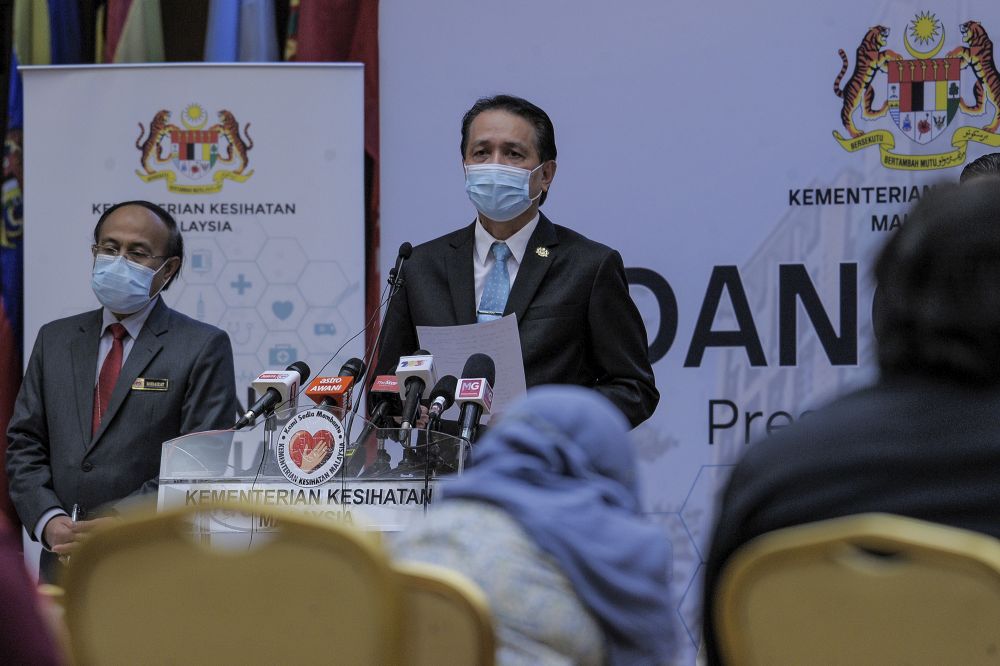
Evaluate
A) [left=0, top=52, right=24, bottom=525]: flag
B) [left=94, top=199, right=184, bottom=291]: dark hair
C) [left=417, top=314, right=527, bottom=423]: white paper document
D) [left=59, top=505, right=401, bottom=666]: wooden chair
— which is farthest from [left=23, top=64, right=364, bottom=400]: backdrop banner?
[left=59, top=505, right=401, bottom=666]: wooden chair

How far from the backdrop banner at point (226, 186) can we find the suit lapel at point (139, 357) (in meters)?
0.88

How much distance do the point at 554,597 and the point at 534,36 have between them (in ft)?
13.2

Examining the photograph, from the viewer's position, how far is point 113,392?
4.24 metres

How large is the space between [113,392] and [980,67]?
3.67m

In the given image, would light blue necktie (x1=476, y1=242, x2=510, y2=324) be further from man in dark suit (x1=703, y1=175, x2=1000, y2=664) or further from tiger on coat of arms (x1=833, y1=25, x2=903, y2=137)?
man in dark suit (x1=703, y1=175, x2=1000, y2=664)

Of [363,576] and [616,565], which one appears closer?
[363,576]

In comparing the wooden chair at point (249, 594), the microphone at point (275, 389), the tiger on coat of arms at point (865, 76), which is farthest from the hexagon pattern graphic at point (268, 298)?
the wooden chair at point (249, 594)

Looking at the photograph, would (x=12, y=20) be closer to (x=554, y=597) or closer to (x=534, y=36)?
(x=534, y=36)

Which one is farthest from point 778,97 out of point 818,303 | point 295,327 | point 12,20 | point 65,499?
point 12,20

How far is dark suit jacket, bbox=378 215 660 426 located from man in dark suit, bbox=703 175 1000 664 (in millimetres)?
2005

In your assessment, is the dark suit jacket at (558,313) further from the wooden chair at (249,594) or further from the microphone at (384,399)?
the wooden chair at (249,594)

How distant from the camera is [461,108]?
547 centimetres

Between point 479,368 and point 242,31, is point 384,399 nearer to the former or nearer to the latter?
point 479,368

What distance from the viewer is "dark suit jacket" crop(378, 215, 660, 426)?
3.84m
